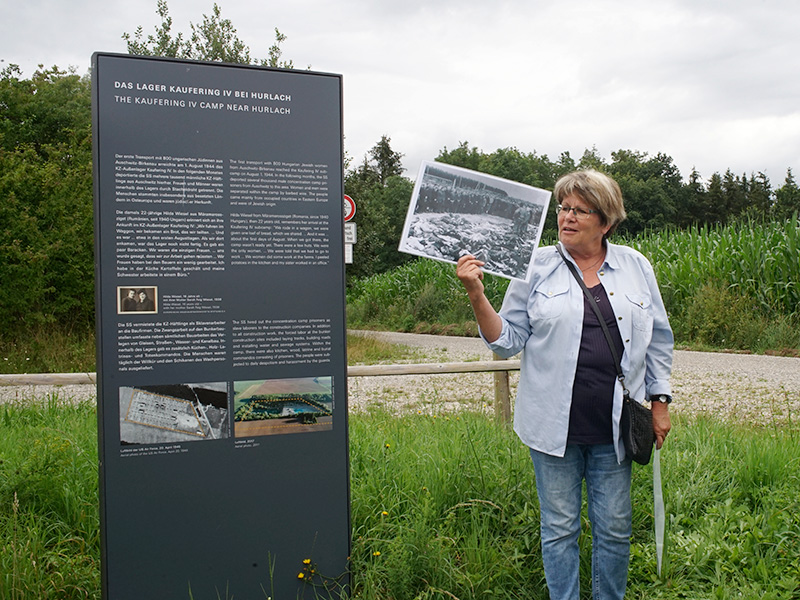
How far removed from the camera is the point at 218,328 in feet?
9.14

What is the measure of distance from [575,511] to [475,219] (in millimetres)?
1341

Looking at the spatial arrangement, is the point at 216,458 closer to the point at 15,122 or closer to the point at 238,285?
the point at 238,285

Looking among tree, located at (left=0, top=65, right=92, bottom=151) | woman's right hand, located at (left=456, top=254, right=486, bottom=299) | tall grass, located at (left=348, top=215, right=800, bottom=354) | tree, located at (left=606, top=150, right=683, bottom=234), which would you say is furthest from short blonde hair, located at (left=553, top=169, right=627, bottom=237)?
tree, located at (left=606, top=150, right=683, bottom=234)

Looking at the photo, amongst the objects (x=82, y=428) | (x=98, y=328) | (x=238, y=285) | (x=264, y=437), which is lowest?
(x=82, y=428)

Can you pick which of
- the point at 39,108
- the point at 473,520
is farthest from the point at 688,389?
the point at 39,108

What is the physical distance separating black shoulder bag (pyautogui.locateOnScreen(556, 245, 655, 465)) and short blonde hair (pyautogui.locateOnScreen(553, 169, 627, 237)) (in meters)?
0.40

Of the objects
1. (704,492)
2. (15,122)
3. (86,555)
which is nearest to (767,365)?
(704,492)

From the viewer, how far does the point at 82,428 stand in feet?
15.8

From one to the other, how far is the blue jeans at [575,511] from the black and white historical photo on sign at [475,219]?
85 cm

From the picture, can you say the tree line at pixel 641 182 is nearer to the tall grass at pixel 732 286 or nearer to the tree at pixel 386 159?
the tree at pixel 386 159

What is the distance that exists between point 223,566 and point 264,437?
585mm

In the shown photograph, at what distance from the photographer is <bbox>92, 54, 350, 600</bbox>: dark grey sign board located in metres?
2.68

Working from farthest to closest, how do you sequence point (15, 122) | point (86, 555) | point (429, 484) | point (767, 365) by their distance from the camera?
point (15, 122)
point (767, 365)
point (429, 484)
point (86, 555)

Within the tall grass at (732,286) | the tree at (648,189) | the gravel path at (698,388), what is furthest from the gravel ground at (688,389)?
the tree at (648,189)
